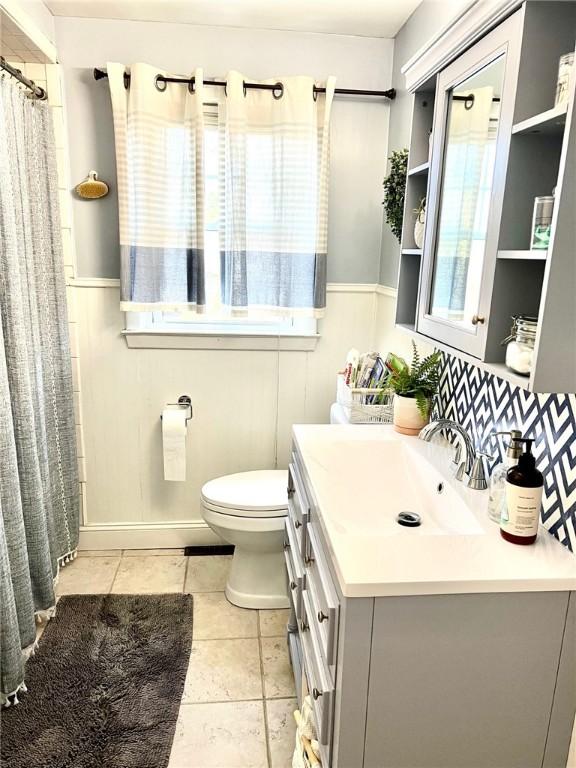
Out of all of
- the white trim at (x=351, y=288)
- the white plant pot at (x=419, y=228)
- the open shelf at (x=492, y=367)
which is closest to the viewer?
the open shelf at (x=492, y=367)

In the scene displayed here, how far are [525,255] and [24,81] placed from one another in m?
1.96

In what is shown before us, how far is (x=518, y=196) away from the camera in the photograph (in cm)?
118

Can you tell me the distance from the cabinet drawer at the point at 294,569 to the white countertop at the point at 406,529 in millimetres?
→ 254

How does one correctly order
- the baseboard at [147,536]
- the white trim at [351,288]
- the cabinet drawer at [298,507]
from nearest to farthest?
the cabinet drawer at [298,507], the white trim at [351,288], the baseboard at [147,536]

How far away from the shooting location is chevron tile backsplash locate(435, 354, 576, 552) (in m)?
1.21

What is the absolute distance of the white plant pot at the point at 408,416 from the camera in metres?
1.89

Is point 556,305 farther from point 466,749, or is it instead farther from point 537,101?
point 466,749

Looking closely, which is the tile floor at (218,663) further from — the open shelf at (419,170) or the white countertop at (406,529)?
the open shelf at (419,170)

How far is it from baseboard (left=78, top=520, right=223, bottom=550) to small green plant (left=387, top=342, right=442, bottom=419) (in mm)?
1421

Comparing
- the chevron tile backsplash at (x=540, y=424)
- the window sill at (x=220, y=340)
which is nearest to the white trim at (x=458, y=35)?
the chevron tile backsplash at (x=540, y=424)

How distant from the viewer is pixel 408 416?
74.9 inches

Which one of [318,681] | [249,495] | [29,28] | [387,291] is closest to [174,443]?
[249,495]

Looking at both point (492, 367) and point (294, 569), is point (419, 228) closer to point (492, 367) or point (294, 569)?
point (492, 367)

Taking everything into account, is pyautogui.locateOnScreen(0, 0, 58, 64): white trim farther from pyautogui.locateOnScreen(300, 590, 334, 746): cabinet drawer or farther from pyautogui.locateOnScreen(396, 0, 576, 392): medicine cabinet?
pyautogui.locateOnScreen(300, 590, 334, 746): cabinet drawer
